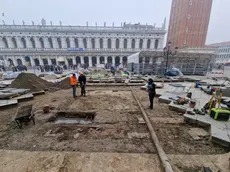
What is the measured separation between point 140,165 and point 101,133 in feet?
5.32

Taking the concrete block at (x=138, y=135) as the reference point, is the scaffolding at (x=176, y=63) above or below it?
above

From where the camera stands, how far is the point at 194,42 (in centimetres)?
3553

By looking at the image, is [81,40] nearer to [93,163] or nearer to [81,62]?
[81,62]

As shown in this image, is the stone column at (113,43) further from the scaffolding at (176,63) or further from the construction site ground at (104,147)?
the construction site ground at (104,147)

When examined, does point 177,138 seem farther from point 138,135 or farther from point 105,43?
point 105,43

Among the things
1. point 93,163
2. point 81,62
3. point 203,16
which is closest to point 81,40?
point 81,62

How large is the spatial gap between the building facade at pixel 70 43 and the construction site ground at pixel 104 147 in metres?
32.8

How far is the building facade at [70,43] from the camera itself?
34.1 metres

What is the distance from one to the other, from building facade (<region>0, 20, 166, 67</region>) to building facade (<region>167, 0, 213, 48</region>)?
6123 mm

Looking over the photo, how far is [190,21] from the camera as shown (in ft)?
112

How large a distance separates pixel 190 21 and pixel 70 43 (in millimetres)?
44746

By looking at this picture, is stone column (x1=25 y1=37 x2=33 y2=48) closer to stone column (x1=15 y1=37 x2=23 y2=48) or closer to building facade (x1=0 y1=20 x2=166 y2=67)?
building facade (x1=0 y1=20 x2=166 y2=67)

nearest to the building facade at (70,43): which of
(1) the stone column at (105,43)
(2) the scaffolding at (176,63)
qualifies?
(1) the stone column at (105,43)

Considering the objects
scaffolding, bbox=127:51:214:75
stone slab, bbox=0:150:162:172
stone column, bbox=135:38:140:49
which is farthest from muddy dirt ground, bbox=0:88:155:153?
stone column, bbox=135:38:140:49
